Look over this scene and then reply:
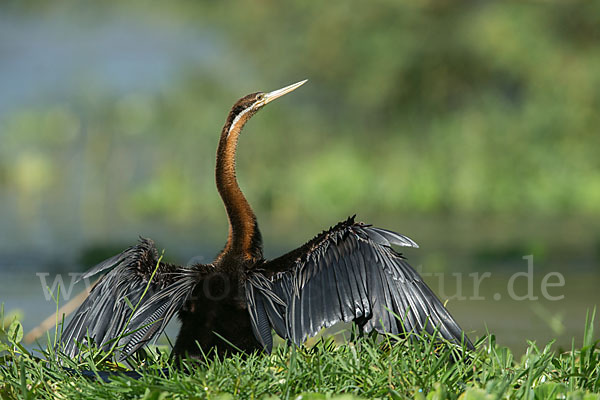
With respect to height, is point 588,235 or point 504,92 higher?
point 504,92

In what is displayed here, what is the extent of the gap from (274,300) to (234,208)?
0.65 metres

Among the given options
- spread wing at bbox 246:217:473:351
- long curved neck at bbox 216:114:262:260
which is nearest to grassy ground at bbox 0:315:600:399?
spread wing at bbox 246:217:473:351

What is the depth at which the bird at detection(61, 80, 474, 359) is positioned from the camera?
10.9 feet

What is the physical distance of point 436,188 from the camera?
1295cm

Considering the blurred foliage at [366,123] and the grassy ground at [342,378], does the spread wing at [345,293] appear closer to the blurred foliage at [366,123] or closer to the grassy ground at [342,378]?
the grassy ground at [342,378]

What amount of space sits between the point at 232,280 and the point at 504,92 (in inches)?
457

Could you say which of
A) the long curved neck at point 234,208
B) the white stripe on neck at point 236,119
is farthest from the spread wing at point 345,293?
the white stripe on neck at point 236,119

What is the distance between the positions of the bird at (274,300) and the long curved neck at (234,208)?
0.14 metres

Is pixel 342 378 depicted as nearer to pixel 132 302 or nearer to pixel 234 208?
pixel 132 302

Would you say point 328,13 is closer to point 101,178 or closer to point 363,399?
point 101,178

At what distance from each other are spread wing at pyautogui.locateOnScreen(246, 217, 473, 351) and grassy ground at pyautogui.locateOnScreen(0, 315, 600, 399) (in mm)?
134

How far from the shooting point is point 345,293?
335cm

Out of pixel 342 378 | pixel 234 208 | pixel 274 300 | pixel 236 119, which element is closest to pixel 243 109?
pixel 236 119

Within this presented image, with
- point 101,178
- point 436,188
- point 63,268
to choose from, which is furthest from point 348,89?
point 63,268
